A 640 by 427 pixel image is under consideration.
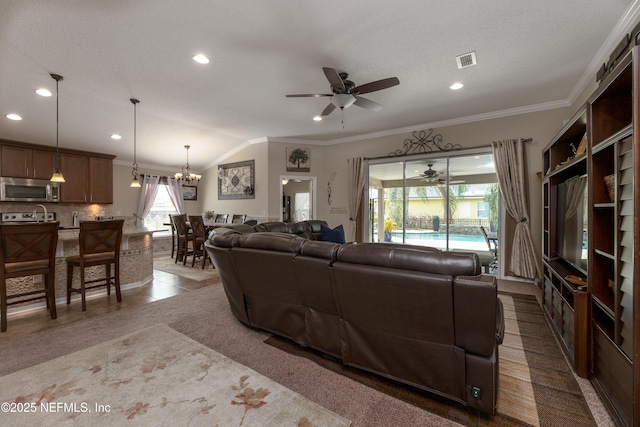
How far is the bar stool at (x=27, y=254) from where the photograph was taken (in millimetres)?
2594

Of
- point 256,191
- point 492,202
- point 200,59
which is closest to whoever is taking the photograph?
point 200,59

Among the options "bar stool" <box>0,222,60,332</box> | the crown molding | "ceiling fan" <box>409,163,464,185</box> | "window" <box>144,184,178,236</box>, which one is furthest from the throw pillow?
"window" <box>144,184,178,236</box>

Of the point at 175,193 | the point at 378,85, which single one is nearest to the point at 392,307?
the point at 378,85

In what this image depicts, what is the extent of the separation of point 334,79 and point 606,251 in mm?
2605

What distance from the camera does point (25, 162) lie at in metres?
5.20

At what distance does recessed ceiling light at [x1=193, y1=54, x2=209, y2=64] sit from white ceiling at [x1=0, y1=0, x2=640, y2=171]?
0.06 metres

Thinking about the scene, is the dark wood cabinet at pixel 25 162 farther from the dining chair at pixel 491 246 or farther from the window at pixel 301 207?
the dining chair at pixel 491 246

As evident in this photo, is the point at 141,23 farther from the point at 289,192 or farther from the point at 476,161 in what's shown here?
the point at 289,192

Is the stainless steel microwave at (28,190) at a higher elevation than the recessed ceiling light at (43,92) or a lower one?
lower

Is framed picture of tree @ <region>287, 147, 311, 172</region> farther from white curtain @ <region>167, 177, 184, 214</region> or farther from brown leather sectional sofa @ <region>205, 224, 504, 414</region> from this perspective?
brown leather sectional sofa @ <region>205, 224, 504, 414</region>

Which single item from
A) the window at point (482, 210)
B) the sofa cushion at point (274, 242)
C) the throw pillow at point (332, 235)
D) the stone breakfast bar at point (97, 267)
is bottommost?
the stone breakfast bar at point (97, 267)

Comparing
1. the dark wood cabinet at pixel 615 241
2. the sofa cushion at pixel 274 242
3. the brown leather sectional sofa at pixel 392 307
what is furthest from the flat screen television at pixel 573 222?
the sofa cushion at pixel 274 242

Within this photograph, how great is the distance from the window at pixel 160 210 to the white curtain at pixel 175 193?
9 centimetres

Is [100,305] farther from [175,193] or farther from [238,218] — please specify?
[175,193]
